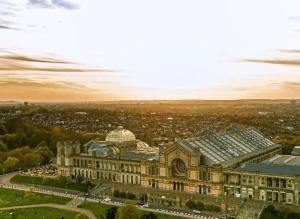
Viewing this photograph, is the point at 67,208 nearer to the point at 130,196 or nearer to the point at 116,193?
the point at 116,193

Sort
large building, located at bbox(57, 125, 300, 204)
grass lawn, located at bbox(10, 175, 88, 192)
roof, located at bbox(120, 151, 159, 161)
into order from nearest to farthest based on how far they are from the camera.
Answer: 1. large building, located at bbox(57, 125, 300, 204)
2. roof, located at bbox(120, 151, 159, 161)
3. grass lawn, located at bbox(10, 175, 88, 192)

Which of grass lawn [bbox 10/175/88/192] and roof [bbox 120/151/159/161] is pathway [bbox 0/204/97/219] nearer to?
grass lawn [bbox 10/175/88/192]

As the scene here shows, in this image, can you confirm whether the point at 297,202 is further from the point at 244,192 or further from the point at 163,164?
the point at 163,164

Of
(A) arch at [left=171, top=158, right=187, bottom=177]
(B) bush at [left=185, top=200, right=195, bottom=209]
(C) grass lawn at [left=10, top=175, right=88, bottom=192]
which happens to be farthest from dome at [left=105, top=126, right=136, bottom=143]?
(B) bush at [left=185, top=200, right=195, bottom=209]

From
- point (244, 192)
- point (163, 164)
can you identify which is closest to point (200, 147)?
point (163, 164)

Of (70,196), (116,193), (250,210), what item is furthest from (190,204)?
(70,196)

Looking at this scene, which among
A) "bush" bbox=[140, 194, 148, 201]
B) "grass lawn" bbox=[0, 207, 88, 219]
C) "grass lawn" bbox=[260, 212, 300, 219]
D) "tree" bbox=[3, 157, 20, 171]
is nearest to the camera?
"grass lawn" bbox=[260, 212, 300, 219]
